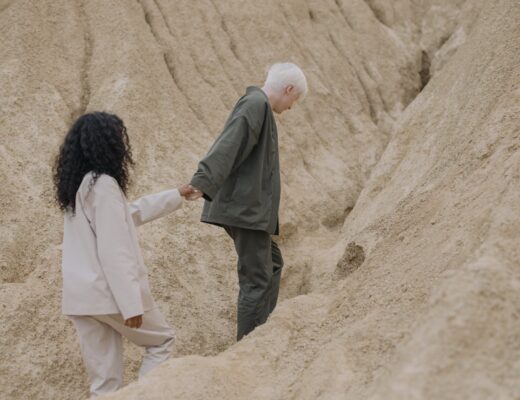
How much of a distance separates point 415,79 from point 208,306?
15.8ft

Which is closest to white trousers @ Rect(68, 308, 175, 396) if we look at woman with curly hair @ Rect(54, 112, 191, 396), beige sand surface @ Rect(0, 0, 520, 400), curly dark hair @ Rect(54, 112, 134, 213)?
woman with curly hair @ Rect(54, 112, 191, 396)

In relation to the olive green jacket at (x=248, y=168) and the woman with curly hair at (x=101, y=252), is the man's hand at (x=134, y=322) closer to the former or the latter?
the woman with curly hair at (x=101, y=252)

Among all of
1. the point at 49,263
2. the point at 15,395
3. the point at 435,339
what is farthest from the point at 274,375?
the point at 49,263

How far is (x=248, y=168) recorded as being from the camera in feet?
13.4

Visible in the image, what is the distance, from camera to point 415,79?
340 inches

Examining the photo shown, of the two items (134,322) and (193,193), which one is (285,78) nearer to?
(193,193)

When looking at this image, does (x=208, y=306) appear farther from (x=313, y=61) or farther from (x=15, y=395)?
(x=313, y=61)

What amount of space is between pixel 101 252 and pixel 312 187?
11.7 feet

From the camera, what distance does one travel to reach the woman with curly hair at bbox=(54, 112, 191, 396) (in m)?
3.31

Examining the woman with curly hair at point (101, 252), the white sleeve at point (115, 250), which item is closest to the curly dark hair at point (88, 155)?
the woman with curly hair at point (101, 252)

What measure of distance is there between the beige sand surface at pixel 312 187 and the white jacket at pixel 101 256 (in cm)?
43

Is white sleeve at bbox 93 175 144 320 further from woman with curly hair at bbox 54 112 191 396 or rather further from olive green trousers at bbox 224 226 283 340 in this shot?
olive green trousers at bbox 224 226 283 340

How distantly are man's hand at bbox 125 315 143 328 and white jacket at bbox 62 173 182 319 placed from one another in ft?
0.12

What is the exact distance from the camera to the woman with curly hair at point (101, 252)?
10.9 ft
